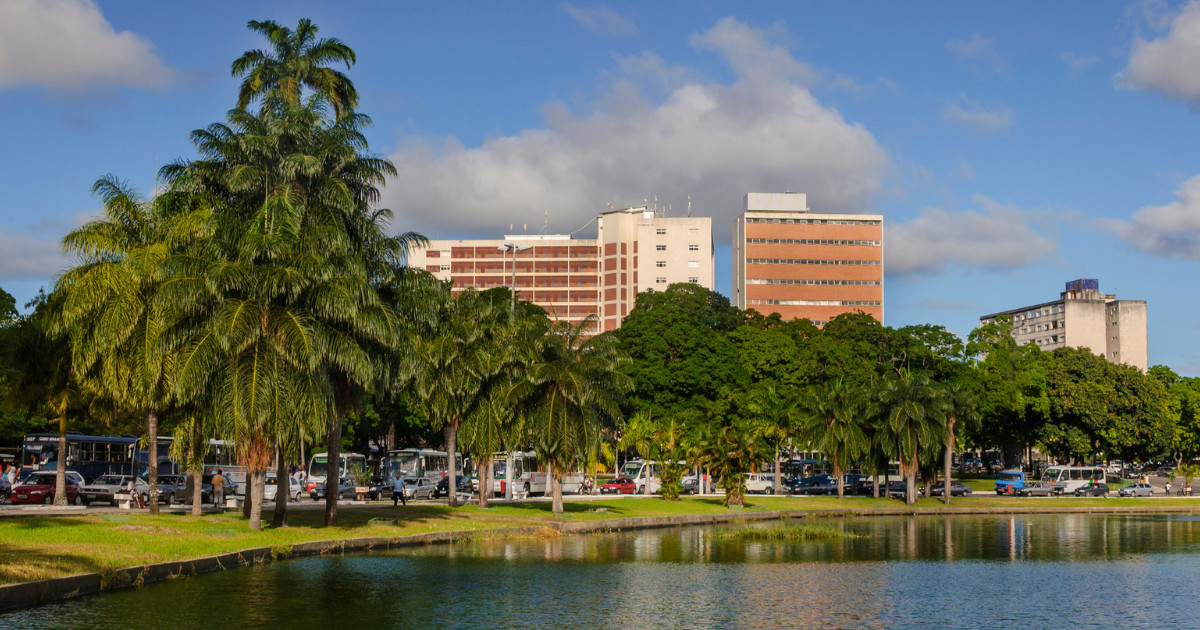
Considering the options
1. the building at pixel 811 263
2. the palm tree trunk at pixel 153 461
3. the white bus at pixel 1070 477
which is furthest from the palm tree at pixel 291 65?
the building at pixel 811 263

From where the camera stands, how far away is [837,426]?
6888 centimetres

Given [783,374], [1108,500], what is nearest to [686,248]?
[783,374]

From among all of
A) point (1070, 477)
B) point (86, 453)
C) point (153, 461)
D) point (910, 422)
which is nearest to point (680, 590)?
point (153, 461)

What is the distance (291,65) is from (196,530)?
1786 centimetres

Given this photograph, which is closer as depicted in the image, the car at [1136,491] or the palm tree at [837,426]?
the palm tree at [837,426]

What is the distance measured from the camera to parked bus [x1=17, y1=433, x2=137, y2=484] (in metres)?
65.1

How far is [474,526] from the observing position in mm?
41469

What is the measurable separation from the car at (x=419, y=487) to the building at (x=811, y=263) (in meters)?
94.0

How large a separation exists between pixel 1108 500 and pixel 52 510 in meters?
67.3

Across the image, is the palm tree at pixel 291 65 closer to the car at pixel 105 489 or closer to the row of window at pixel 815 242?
the car at pixel 105 489

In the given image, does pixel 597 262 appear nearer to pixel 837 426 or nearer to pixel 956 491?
pixel 956 491

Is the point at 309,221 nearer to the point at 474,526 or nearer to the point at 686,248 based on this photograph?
the point at 474,526

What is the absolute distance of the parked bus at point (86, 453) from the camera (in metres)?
65.1

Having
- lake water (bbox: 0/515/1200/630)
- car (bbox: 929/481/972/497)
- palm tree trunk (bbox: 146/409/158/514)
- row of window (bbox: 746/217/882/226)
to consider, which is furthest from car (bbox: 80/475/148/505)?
row of window (bbox: 746/217/882/226)
